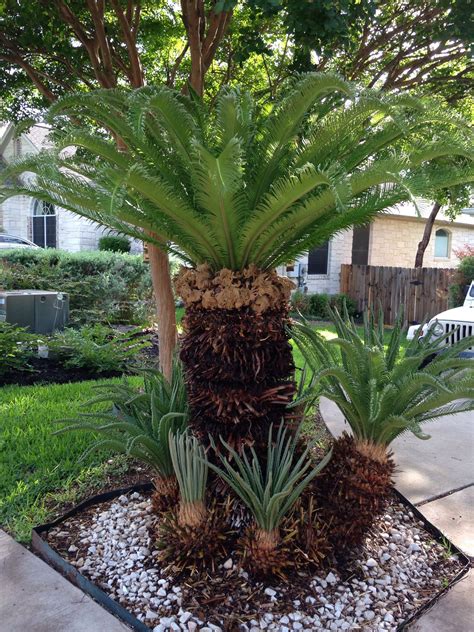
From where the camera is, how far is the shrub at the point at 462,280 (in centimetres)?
1283

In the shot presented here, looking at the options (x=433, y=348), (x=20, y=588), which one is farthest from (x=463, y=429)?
(x=20, y=588)

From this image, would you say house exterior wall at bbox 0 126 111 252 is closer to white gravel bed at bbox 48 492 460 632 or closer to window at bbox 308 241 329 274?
window at bbox 308 241 329 274

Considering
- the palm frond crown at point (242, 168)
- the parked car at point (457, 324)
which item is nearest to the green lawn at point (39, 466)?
the palm frond crown at point (242, 168)

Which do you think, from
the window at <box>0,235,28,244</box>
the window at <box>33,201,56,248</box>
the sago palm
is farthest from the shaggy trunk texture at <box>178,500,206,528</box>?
the window at <box>33,201,56,248</box>

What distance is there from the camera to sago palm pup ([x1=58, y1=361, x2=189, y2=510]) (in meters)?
3.46

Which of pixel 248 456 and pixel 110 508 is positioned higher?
pixel 248 456

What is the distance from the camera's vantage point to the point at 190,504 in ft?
10.4

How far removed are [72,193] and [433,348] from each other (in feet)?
8.16

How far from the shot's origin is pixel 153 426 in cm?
365

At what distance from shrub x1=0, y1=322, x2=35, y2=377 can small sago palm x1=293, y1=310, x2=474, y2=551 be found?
5410 mm

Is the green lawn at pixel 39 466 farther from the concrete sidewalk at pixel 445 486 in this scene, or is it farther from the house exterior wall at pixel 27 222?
the house exterior wall at pixel 27 222

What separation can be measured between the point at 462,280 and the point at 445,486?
9.30m

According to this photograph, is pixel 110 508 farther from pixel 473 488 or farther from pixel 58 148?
pixel 473 488

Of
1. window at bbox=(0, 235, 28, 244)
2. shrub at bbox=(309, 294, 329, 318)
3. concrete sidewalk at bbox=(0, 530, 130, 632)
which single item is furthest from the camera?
window at bbox=(0, 235, 28, 244)
